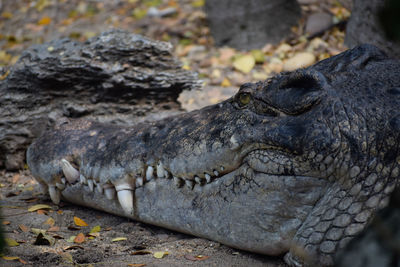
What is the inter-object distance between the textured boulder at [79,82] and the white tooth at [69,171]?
113cm

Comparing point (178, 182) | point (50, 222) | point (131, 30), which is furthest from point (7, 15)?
point (178, 182)

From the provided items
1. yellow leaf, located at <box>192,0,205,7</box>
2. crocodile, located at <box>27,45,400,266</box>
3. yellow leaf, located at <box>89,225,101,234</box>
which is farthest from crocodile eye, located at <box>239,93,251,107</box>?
yellow leaf, located at <box>192,0,205,7</box>

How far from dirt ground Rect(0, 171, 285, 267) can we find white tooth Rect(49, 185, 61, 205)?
72 mm

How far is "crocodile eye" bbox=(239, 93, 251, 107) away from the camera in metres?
2.30

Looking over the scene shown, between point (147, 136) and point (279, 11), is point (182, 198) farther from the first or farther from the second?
point (279, 11)

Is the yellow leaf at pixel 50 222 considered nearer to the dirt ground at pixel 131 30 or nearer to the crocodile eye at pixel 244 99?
the dirt ground at pixel 131 30

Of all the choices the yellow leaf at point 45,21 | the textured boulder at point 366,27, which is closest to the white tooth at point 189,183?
the textured boulder at point 366,27

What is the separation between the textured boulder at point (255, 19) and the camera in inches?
237

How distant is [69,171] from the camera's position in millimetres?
2727

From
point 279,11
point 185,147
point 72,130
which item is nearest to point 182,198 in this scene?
point 185,147

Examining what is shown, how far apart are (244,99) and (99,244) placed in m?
1.12

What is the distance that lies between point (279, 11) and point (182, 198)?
4.29 metres

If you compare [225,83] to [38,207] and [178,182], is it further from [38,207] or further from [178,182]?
[178,182]

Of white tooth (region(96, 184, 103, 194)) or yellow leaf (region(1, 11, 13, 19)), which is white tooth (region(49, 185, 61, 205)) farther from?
yellow leaf (region(1, 11, 13, 19))
